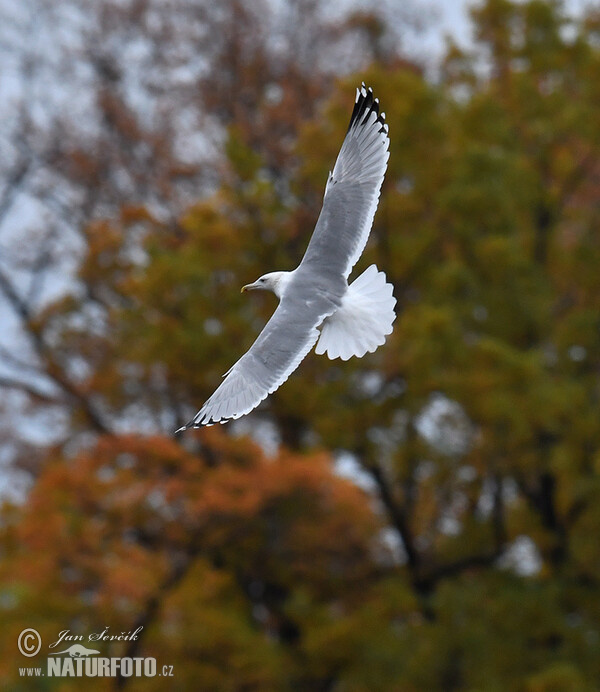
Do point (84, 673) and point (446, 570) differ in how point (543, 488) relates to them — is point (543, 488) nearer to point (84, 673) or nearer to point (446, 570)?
point (446, 570)

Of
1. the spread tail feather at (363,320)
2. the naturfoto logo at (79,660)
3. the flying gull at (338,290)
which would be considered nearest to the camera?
the flying gull at (338,290)

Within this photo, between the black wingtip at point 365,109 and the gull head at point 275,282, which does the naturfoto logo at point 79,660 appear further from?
the black wingtip at point 365,109

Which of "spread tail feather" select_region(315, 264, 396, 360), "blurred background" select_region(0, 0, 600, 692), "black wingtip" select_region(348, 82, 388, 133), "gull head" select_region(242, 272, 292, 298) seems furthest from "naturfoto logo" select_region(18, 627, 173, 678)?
"black wingtip" select_region(348, 82, 388, 133)

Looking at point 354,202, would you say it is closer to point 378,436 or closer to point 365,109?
point 365,109

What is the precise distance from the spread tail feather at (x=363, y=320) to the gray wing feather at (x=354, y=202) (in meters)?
0.14

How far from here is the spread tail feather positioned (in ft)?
18.2

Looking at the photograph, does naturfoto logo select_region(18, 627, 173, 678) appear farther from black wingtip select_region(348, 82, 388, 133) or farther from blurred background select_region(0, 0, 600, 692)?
black wingtip select_region(348, 82, 388, 133)

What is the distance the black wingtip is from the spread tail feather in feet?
2.10

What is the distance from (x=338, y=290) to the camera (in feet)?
18.5

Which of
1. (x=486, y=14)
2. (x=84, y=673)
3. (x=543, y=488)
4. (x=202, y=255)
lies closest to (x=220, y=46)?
(x=486, y=14)

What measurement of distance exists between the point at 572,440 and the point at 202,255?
3.41m

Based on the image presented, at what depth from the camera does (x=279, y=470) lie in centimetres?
1094

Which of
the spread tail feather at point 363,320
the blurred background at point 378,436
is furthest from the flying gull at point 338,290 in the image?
the blurred background at point 378,436

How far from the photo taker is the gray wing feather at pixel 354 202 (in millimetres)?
5711
